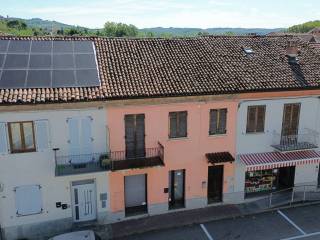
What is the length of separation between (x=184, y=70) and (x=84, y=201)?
10.6 m

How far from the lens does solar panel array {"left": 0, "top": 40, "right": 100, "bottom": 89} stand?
71.1ft

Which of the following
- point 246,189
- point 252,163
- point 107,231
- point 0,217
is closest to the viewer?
point 0,217

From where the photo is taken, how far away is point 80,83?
22.2 metres

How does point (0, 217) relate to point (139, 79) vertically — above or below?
below

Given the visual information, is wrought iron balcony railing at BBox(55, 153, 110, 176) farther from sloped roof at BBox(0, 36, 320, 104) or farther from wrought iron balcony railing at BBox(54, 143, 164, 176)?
sloped roof at BBox(0, 36, 320, 104)

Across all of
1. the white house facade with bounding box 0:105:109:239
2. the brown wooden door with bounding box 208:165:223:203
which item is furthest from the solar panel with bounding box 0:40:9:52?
the brown wooden door with bounding box 208:165:223:203

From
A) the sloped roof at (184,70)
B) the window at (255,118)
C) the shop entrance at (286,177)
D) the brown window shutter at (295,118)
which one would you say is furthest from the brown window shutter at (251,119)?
the shop entrance at (286,177)

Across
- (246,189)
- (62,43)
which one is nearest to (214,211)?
(246,189)

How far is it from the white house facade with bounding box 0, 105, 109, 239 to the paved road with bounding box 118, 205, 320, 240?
14.3 feet

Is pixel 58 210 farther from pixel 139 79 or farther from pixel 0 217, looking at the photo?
pixel 139 79

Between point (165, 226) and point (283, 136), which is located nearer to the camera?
point (165, 226)

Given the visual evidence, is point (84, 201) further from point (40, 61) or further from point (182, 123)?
point (40, 61)

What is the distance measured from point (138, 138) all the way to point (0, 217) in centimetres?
923

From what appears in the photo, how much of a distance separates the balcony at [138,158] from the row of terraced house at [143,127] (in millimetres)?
89
